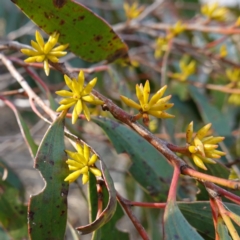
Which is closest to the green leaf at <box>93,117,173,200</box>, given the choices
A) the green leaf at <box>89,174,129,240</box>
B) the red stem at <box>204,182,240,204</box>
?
the green leaf at <box>89,174,129,240</box>

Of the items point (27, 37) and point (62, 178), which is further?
point (27, 37)

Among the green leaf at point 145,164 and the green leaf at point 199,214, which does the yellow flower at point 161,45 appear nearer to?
the green leaf at point 145,164

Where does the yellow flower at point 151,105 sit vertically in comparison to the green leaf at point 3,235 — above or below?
above

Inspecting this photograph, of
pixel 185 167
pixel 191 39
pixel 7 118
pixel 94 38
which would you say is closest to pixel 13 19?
pixel 191 39

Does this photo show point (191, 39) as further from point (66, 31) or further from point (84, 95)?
Result: point (84, 95)

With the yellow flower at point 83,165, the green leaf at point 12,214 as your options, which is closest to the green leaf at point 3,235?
the green leaf at point 12,214
